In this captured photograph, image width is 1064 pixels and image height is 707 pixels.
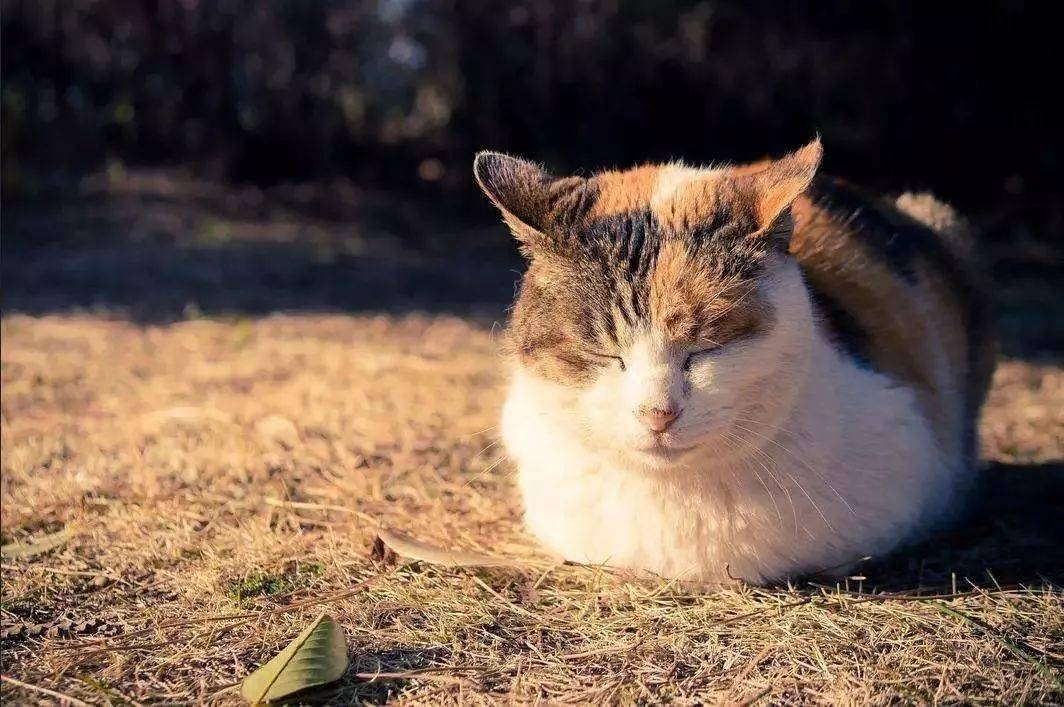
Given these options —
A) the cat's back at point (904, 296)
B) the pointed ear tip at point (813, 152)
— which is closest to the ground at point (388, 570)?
the cat's back at point (904, 296)

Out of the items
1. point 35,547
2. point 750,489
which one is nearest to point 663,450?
point 750,489

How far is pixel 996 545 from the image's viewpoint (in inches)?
102

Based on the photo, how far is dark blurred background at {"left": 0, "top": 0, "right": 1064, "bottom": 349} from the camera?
22.3ft

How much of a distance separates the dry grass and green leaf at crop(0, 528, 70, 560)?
0.05 metres

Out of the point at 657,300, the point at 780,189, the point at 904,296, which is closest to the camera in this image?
the point at 657,300

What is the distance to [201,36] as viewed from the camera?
7.39 metres

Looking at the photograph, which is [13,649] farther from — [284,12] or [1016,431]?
[284,12]

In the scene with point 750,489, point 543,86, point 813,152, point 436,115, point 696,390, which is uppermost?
point 543,86

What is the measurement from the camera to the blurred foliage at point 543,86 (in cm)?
688

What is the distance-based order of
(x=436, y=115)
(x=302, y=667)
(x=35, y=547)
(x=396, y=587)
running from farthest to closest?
(x=436, y=115)
(x=35, y=547)
(x=396, y=587)
(x=302, y=667)

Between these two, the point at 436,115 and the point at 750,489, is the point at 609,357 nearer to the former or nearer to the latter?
the point at 750,489

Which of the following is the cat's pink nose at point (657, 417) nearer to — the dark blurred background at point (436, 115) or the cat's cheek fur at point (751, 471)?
the cat's cheek fur at point (751, 471)

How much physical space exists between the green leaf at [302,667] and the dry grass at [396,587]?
6cm

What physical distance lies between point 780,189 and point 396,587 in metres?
1.24
